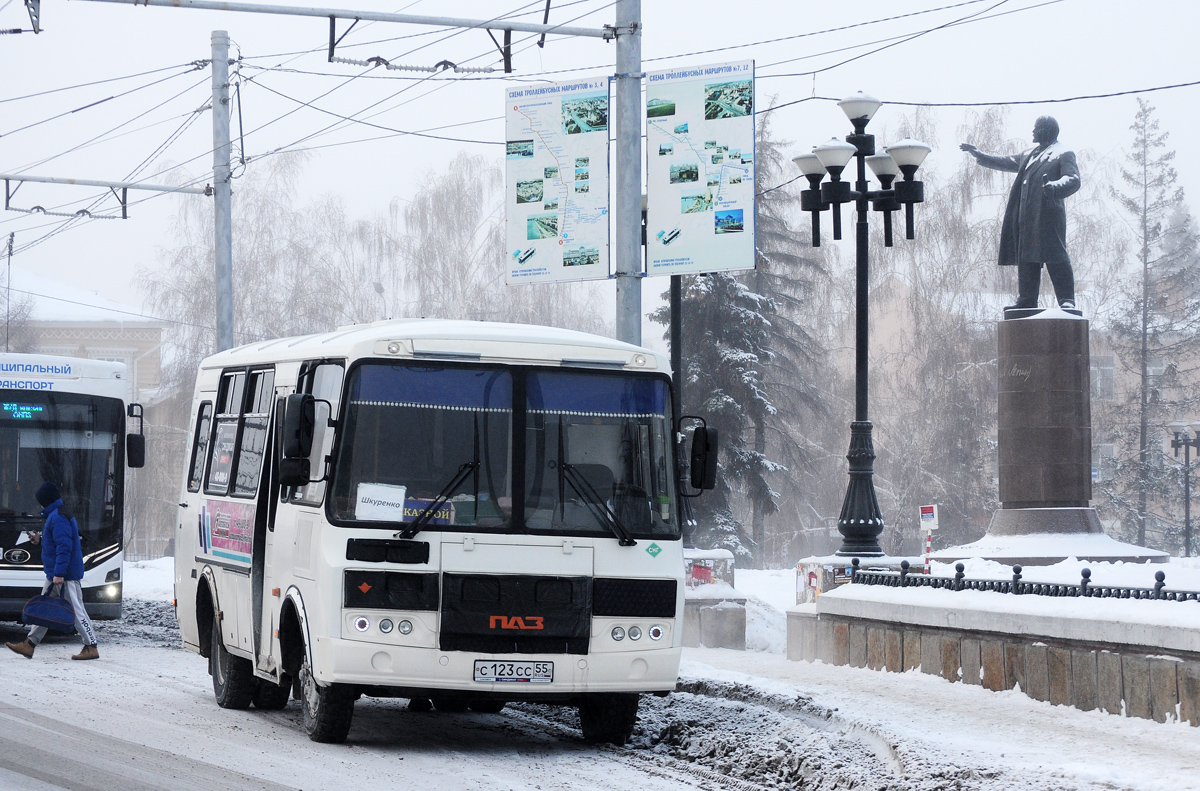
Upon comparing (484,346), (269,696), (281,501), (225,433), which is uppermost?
(484,346)

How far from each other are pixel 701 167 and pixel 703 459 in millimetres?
7484

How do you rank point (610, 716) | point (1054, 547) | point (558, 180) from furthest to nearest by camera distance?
point (1054, 547)
point (558, 180)
point (610, 716)

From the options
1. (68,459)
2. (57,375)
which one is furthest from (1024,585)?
(57,375)

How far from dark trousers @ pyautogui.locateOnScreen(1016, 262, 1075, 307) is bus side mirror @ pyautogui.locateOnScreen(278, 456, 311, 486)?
16060mm

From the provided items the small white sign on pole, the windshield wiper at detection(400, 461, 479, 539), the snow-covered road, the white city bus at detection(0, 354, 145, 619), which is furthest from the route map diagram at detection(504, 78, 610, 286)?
the small white sign on pole

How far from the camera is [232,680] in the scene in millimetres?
12203

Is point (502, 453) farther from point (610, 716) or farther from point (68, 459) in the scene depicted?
point (68, 459)

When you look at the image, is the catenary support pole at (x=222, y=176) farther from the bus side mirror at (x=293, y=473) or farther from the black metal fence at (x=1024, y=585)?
the bus side mirror at (x=293, y=473)

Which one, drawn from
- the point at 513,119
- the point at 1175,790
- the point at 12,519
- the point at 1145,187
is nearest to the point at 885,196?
the point at 513,119

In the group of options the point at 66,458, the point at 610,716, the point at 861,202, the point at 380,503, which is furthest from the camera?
the point at 66,458

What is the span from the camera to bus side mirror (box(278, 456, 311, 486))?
10.0m

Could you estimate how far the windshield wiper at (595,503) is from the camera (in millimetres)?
10094

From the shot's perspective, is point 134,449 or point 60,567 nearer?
point 60,567

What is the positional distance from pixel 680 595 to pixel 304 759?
2.60 m
